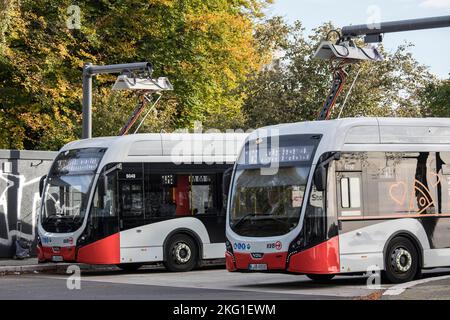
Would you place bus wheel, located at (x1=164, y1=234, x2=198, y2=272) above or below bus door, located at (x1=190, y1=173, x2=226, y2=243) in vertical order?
below

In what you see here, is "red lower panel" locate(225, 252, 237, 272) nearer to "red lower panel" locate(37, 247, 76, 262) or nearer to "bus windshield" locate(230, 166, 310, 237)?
"bus windshield" locate(230, 166, 310, 237)

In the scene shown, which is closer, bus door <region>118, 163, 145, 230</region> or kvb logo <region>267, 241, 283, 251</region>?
kvb logo <region>267, 241, 283, 251</region>

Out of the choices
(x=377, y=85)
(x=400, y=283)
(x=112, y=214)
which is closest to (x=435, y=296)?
(x=400, y=283)

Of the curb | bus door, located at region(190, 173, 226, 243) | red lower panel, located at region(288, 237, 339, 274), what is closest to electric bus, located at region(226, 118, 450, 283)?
red lower panel, located at region(288, 237, 339, 274)

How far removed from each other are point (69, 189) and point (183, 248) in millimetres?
3046

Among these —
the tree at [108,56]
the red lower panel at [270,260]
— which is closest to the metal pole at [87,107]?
the tree at [108,56]

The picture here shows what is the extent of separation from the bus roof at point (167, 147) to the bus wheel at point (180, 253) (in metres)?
1.90

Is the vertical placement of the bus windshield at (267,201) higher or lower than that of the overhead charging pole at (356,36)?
lower

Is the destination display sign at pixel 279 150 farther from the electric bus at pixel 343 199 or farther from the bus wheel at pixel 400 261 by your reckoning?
the bus wheel at pixel 400 261

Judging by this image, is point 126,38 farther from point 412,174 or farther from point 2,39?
point 412,174

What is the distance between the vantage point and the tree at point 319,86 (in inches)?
1668

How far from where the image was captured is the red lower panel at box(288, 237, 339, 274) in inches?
717

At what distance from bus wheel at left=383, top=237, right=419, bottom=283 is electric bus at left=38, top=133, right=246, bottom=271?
22.4 feet

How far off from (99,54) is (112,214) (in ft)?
45.5
